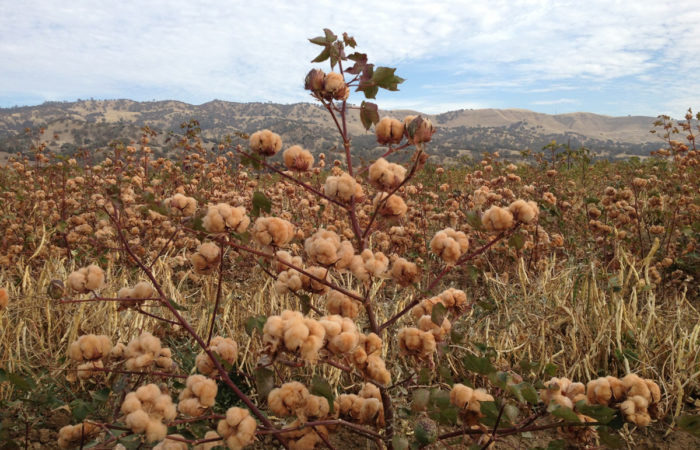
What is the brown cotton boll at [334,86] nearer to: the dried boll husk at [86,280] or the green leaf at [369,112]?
the green leaf at [369,112]

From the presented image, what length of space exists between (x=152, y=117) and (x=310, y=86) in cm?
12612

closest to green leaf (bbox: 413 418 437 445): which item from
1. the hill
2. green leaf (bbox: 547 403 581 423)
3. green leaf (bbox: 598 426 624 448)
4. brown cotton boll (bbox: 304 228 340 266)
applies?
green leaf (bbox: 547 403 581 423)

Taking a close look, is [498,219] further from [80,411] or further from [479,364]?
[80,411]

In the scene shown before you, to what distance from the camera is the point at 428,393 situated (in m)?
1.31

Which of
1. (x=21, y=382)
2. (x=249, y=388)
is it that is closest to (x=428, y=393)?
(x=21, y=382)

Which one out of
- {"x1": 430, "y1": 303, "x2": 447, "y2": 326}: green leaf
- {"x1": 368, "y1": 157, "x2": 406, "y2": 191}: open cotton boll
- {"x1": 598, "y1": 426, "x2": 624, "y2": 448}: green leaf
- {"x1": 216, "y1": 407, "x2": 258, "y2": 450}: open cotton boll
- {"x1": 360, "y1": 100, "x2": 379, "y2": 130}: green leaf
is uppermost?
{"x1": 360, "y1": 100, "x2": 379, "y2": 130}: green leaf

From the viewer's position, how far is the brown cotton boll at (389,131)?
1.29 m

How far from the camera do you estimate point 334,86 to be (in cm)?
132

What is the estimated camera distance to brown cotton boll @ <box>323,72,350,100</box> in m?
1.32

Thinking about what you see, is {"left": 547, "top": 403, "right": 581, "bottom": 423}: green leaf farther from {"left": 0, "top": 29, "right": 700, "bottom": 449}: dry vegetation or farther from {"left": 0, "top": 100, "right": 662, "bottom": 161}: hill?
{"left": 0, "top": 100, "right": 662, "bottom": 161}: hill

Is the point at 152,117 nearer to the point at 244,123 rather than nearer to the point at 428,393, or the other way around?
the point at 244,123

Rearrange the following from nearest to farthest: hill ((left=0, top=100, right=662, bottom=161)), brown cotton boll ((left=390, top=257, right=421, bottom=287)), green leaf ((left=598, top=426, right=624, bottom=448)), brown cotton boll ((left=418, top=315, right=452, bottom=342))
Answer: green leaf ((left=598, top=426, right=624, bottom=448)) → brown cotton boll ((left=390, top=257, right=421, bottom=287)) → brown cotton boll ((left=418, top=315, right=452, bottom=342)) → hill ((left=0, top=100, right=662, bottom=161))

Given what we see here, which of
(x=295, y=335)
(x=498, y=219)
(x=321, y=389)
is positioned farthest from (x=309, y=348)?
(x=498, y=219)

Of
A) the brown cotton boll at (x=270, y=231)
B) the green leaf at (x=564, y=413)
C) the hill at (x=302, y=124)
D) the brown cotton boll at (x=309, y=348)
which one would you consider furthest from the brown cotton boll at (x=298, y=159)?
the hill at (x=302, y=124)
